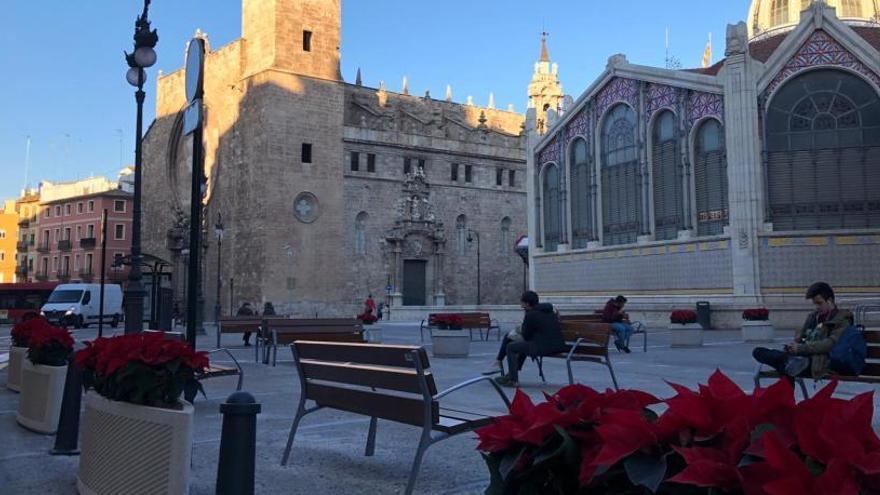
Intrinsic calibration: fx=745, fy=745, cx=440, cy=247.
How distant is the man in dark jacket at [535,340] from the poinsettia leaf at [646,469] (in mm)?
7853

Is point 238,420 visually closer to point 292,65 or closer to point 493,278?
point 292,65

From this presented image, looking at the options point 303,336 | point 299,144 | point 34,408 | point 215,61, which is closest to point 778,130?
point 303,336

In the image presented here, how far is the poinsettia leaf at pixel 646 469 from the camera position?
1.80 meters

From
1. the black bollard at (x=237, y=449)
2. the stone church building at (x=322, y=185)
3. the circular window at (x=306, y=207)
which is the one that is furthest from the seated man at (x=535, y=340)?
the circular window at (x=306, y=207)

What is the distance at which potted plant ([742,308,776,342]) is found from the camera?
18641 mm

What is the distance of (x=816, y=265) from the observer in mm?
23766

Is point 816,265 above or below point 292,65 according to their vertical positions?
below

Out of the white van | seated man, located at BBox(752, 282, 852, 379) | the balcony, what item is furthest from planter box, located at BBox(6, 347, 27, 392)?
the balcony

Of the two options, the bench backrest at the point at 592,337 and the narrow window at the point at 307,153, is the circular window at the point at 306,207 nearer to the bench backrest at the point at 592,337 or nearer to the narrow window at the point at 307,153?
the narrow window at the point at 307,153

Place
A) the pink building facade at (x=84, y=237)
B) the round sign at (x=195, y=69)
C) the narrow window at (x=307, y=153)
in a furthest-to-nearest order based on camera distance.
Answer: the pink building facade at (x=84, y=237) → the narrow window at (x=307, y=153) → the round sign at (x=195, y=69)

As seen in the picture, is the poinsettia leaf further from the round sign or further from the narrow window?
the narrow window

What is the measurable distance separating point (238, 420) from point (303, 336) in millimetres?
9782

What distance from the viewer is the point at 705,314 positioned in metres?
24.8

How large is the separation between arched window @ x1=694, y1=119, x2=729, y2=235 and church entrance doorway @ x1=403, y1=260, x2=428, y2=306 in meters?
24.3
